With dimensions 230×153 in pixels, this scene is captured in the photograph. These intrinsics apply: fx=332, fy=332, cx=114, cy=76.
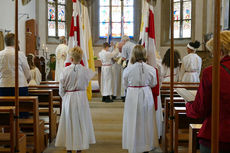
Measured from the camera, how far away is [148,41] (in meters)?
5.58

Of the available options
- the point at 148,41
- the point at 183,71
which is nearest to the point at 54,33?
the point at 183,71

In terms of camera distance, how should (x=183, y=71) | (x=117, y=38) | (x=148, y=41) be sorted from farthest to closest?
(x=117, y=38), (x=183, y=71), (x=148, y=41)

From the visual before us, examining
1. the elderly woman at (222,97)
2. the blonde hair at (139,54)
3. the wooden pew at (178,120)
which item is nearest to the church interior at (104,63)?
the wooden pew at (178,120)

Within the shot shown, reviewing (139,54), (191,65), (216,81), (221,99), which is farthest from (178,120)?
(191,65)

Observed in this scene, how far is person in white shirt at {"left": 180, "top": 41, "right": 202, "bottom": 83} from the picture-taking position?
8227 mm

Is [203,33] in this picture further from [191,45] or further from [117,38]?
[191,45]

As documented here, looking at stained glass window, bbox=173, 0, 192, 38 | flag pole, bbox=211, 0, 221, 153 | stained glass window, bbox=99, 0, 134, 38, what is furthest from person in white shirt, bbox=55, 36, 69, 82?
flag pole, bbox=211, 0, 221, 153

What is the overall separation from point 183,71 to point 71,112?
4582 millimetres

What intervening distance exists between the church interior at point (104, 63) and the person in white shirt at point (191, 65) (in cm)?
3

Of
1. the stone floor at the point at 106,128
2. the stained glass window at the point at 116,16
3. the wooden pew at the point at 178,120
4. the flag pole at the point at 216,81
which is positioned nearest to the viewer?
the flag pole at the point at 216,81

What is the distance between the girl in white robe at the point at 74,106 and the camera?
4809 millimetres

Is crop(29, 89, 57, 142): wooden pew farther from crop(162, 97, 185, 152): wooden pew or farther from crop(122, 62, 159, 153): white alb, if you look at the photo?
crop(162, 97, 185, 152): wooden pew

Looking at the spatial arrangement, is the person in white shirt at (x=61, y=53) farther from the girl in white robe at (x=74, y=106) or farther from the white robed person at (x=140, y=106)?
the white robed person at (x=140, y=106)

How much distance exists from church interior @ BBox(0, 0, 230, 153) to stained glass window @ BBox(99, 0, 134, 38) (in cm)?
5
